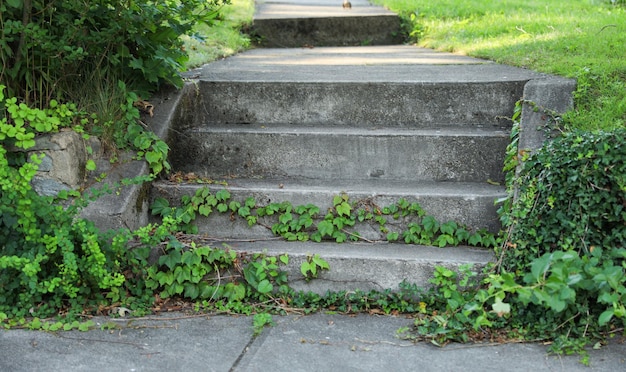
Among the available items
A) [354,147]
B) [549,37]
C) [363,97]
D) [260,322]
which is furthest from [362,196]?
[549,37]

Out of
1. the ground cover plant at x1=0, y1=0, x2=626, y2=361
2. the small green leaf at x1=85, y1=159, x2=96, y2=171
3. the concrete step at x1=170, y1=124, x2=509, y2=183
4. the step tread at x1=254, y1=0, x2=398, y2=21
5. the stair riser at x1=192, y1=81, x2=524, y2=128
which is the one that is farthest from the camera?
the step tread at x1=254, y1=0, x2=398, y2=21

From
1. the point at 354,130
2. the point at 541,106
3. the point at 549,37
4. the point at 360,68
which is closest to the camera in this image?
the point at 541,106

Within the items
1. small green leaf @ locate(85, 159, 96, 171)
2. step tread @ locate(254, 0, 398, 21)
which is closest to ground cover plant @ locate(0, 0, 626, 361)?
small green leaf @ locate(85, 159, 96, 171)

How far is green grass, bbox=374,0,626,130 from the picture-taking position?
4.04 meters

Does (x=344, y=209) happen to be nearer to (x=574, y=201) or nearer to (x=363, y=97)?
(x=363, y=97)

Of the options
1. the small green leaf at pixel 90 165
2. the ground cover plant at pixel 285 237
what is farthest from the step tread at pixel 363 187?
the small green leaf at pixel 90 165

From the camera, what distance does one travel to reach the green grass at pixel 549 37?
404 centimetres

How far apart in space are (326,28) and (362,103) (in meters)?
3.87

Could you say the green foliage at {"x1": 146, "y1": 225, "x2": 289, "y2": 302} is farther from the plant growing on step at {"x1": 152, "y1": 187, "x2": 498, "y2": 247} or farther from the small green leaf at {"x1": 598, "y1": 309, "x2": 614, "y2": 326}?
the small green leaf at {"x1": 598, "y1": 309, "x2": 614, "y2": 326}

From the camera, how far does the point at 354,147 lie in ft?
13.9

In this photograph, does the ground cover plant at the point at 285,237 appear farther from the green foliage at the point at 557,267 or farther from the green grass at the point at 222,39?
the green grass at the point at 222,39

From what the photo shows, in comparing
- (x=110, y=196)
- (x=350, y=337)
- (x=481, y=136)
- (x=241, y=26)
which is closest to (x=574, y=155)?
(x=481, y=136)

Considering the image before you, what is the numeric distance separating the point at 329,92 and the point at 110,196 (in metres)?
1.59

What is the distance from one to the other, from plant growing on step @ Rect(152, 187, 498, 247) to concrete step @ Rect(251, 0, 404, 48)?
4.37 metres
